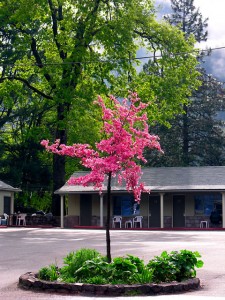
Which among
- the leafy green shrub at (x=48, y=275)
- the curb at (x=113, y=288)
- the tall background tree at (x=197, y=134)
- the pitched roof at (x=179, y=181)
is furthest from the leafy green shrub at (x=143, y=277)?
the tall background tree at (x=197, y=134)

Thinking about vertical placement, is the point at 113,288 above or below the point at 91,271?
below

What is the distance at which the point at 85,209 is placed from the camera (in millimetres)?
44812

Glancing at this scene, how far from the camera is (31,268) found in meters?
16.0

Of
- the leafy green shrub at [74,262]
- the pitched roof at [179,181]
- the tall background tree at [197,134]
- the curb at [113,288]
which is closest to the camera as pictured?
the curb at [113,288]

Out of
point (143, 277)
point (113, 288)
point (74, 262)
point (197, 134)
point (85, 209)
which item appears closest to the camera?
point (113, 288)

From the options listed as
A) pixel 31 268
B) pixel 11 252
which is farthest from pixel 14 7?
pixel 31 268

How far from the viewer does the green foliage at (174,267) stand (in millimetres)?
12609

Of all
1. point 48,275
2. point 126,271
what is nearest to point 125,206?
point 48,275

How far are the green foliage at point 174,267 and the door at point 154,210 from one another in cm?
3015

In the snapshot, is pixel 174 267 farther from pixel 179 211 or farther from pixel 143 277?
pixel 179 211

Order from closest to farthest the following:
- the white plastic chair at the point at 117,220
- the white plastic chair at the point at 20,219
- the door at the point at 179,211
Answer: the door at the point at 179,211 → the white plastic chair at the point at 117,220 → the white plastic chair at the point at 20,219

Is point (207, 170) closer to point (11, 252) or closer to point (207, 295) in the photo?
point (11, 252)

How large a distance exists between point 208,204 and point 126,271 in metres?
30.4

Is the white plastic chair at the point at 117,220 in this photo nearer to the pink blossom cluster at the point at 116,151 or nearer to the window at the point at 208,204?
the window at the point at 208,204
